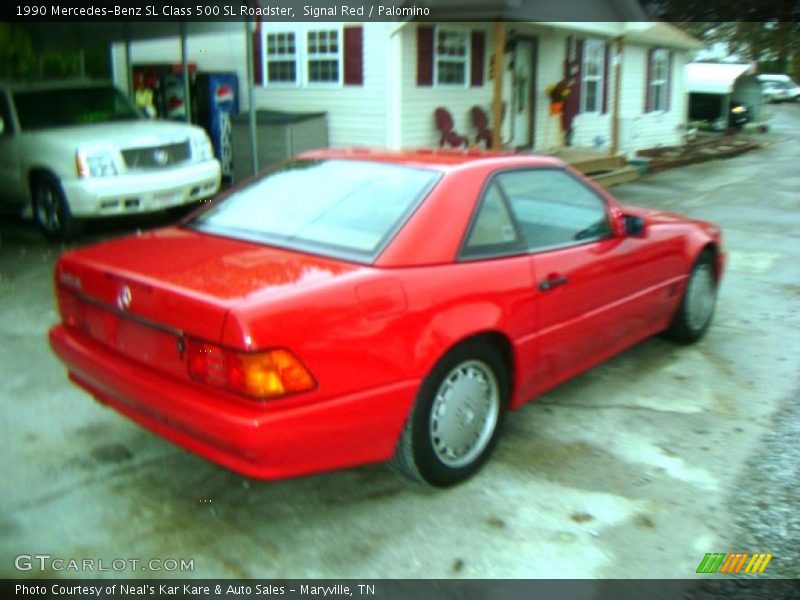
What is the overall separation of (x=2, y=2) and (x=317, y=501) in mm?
7552

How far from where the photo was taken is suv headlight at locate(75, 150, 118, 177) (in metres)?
8.04

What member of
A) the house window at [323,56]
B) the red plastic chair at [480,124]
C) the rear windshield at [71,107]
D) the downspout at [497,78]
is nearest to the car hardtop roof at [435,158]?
the rear windshield at [71,107]

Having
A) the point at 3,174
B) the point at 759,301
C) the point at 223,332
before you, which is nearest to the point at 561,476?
the point at 223,332

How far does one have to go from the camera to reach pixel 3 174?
29.3 feet

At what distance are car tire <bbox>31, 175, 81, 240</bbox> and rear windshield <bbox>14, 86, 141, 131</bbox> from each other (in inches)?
31.0

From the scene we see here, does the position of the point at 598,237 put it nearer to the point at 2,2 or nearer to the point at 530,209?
the point at 530,209

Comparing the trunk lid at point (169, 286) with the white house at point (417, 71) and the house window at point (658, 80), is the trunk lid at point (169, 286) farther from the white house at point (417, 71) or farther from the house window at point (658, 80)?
the house window at point (658, 80)

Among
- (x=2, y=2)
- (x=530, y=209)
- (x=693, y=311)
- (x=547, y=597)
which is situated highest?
(x=2, y=2)

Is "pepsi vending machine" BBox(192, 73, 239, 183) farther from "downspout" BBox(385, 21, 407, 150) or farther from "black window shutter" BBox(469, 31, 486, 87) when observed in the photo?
"black window shutter" BBox(469, 31, 486, 87)

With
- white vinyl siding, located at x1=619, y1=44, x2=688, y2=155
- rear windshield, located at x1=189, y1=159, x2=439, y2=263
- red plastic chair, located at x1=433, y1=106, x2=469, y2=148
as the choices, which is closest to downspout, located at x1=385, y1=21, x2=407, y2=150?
red plastic chair, located at x1=433, y1=106, x2=469, y2=148

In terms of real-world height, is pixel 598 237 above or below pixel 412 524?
above

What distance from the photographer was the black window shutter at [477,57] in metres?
13.5

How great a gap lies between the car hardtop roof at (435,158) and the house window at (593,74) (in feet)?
44.1

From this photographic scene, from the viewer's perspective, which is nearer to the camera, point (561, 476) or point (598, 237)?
point (561, 476)
